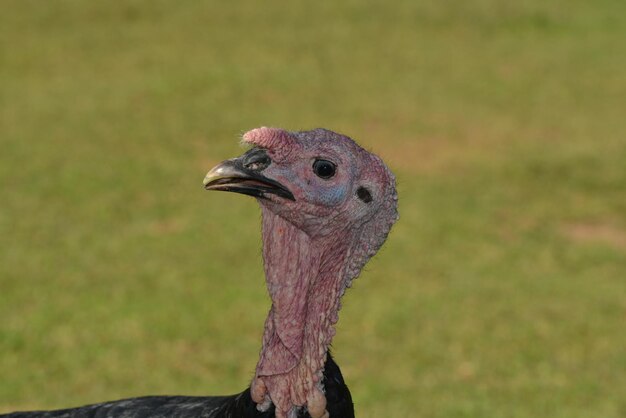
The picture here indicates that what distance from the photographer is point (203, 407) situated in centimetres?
422

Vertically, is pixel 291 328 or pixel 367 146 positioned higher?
pixel 367 146

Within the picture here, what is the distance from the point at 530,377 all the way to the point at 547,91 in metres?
9.33

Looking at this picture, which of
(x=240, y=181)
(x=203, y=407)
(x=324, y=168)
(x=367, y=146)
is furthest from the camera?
(x=367, y=146)

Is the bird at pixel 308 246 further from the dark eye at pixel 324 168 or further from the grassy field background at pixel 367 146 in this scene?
the grassy field background at pixel 367 146

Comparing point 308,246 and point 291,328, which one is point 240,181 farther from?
point 291,328

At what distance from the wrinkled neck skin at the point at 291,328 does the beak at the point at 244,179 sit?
0.43 feet

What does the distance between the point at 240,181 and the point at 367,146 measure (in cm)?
972

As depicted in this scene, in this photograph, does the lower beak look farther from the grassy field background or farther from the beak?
the grassy field background

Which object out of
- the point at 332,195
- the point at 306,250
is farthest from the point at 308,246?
the point at 332,195

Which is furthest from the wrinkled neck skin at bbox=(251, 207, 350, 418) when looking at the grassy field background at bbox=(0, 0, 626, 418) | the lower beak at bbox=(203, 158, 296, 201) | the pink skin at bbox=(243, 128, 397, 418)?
the grassy field background at bbox=(0, 0, 626, 418)

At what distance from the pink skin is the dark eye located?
0.05 ft

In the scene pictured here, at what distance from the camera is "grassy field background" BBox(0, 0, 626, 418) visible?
315 inches

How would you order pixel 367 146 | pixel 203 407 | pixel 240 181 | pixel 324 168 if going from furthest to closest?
pixel 367 146 < pixel 203 407 < pixel 324 168 < pixel 240 181

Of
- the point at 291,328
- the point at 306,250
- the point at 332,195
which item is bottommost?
the point at 291,328
